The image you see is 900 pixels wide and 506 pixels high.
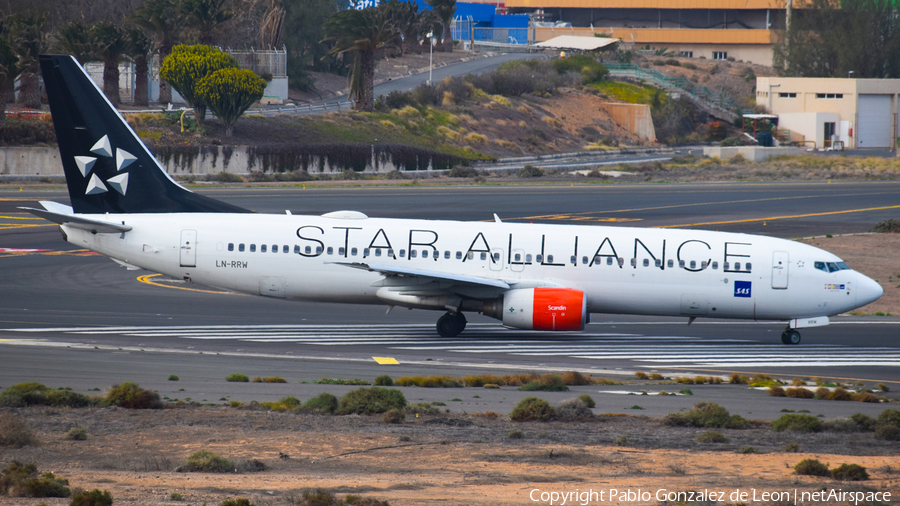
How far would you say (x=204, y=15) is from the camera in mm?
89688

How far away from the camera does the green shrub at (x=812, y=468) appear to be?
16.0 m

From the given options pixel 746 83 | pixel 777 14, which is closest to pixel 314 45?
pixel 746 83

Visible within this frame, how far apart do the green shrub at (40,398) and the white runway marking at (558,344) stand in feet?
29.0

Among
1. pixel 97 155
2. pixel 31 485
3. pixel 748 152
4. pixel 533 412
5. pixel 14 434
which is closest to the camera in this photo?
pixel 31 485

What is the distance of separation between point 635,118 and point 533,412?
4310 inches

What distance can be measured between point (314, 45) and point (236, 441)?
393ft

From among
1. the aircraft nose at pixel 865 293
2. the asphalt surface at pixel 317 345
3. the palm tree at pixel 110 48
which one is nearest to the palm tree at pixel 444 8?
the palm tree at pixel 110 48

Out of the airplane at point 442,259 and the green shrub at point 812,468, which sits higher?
the airplane at point 442,259

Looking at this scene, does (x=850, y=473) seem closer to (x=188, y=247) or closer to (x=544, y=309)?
(x=544, y=309)

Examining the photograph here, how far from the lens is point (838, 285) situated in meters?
31.1

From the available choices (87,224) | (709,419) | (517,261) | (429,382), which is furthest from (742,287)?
(87,224)

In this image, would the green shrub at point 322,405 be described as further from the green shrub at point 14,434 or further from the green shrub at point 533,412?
the green shrub at point 14,434

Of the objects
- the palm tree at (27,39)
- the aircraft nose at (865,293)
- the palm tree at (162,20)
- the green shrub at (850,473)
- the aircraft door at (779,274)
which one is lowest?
the green shrub at (850,473)

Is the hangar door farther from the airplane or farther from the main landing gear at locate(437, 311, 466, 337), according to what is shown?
the main landing gear at locate(437, 311, 466, 337)
